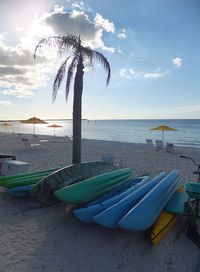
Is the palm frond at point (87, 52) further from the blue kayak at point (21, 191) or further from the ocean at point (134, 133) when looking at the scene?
the ocean at point (134, 133)

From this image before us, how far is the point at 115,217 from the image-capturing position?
3801 millimetres

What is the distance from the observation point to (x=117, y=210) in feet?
12.9

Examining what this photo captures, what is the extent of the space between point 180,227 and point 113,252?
57.4 inches

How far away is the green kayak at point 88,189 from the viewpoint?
4.48 metres

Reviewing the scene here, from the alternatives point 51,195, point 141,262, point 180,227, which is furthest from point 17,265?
point 180,227

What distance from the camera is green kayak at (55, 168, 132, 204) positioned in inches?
177

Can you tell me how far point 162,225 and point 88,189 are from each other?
156 centimetres

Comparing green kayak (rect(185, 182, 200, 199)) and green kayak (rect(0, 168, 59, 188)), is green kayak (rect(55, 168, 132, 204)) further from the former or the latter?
green kayak (rect(185, 182, 200, 199))

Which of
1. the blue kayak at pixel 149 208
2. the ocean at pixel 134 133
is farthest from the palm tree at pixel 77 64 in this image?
the ocean at pixel 134 133

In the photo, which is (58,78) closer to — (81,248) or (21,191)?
(21,191)

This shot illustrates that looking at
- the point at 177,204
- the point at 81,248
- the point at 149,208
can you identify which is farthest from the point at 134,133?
the point at 81,248

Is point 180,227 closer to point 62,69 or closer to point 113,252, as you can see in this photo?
point 113,252

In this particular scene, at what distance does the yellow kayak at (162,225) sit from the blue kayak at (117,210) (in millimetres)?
514

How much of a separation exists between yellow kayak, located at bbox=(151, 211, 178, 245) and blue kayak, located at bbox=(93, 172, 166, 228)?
1.69 ft
